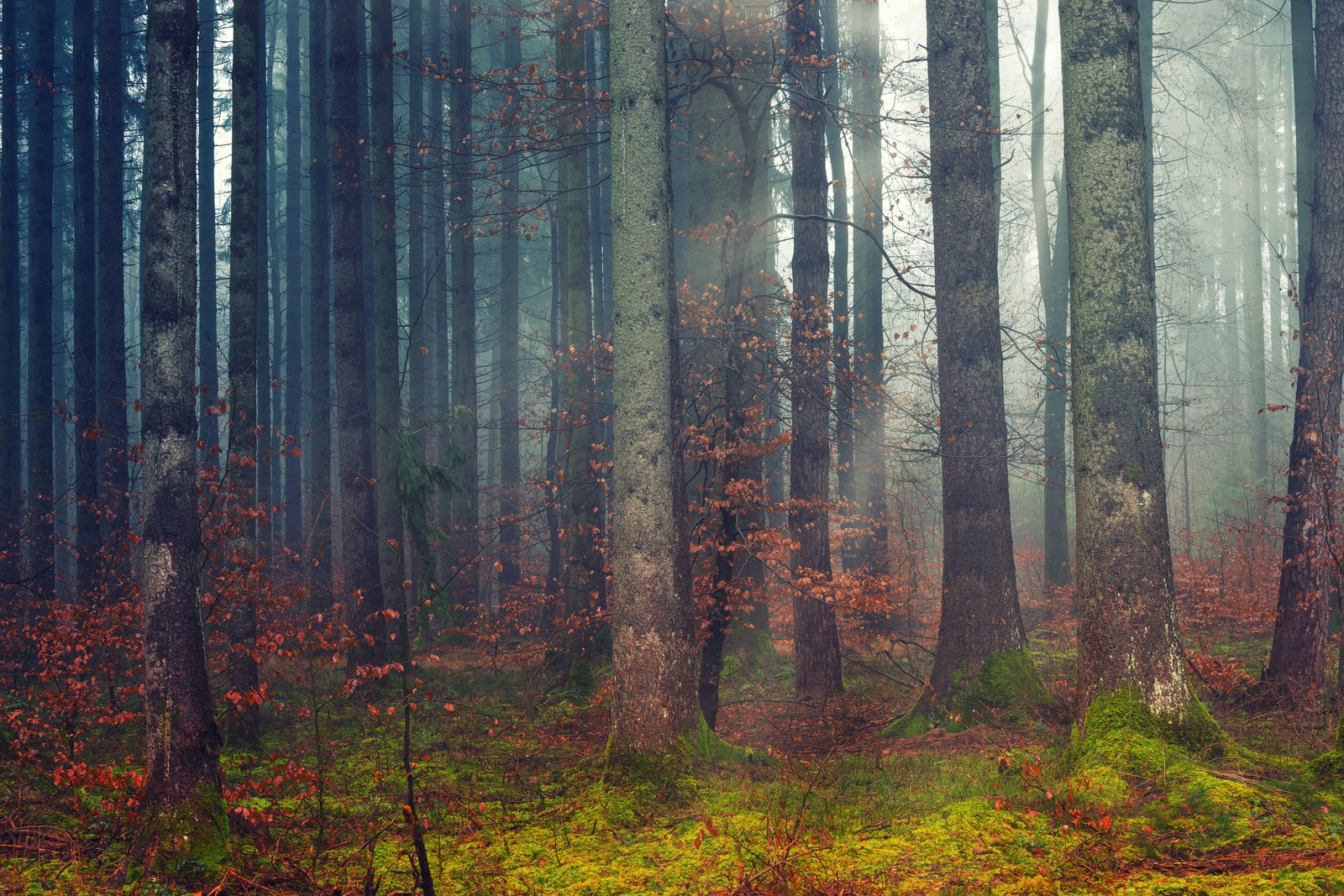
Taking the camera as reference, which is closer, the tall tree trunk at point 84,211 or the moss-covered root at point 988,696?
the moss-covered root at point 988,696

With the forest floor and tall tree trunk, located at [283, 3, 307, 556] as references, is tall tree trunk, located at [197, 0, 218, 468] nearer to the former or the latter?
tall tree trunk, located at [283, 3, 307, 556]

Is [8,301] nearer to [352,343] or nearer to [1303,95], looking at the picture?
[352,343]

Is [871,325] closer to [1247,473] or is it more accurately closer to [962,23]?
[962,23]

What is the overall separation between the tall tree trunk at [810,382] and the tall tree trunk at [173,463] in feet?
19.7

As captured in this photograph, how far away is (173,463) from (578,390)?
723cm

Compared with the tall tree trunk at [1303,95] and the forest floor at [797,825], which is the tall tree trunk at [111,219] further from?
the tall tree trunk at [1303,95]

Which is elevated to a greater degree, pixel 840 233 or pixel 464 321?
pixel 840 233

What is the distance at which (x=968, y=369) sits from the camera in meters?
8.30

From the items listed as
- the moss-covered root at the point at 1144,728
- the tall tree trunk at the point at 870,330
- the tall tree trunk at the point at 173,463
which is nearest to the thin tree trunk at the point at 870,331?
the tall tree trunk at the point at 870,330

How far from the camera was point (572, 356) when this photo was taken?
37.8 feet

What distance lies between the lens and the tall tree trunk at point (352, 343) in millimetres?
10969

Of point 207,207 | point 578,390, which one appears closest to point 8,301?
point 207,207

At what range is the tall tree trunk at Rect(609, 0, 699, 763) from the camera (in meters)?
6.32

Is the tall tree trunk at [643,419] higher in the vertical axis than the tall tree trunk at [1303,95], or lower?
lower
